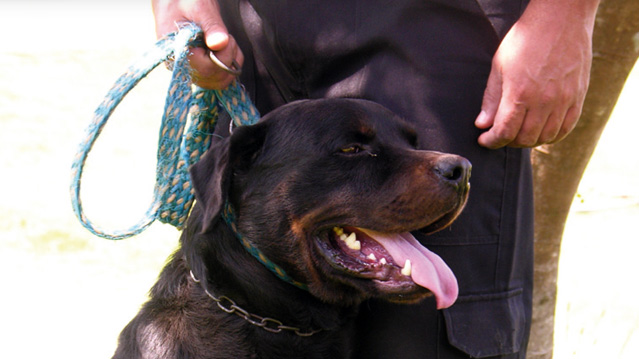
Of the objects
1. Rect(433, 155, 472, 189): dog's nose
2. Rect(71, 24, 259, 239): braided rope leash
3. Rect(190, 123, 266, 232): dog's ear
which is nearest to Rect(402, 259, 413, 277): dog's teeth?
Rect(433, 155, 472, 189): dog's nose

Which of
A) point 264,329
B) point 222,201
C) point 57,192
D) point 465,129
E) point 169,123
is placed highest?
point 169,123

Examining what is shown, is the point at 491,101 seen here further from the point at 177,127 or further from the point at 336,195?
the point at 177,127

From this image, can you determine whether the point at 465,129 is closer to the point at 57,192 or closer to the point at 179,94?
the point at 179,94

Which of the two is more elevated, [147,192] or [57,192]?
[57,192]

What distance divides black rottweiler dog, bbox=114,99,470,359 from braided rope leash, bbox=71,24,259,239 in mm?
251

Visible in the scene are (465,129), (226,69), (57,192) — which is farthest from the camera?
(57,192)

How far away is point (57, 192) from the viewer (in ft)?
29.4

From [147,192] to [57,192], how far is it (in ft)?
3.75

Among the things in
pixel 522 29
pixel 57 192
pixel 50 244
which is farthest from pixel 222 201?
pixel 57 192

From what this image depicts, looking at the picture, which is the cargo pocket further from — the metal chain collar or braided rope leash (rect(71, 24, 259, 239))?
braided rope leash (rect(71, 24, 259, 239))

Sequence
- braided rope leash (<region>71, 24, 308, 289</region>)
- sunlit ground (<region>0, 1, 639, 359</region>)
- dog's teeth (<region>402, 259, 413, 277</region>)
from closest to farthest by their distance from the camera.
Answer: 1. dog's teeth (<region>402, 259, 413, 277</region>)
2. braided rope leash (<region>71, 24, 308, 289</region>)
3. sunlit ground (<region>0, 1, 639, 359</region>)

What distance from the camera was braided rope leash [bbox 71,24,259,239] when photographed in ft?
9.09

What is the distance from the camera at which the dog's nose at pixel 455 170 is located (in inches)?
90.4

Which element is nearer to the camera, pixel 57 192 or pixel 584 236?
pixel 584 236
